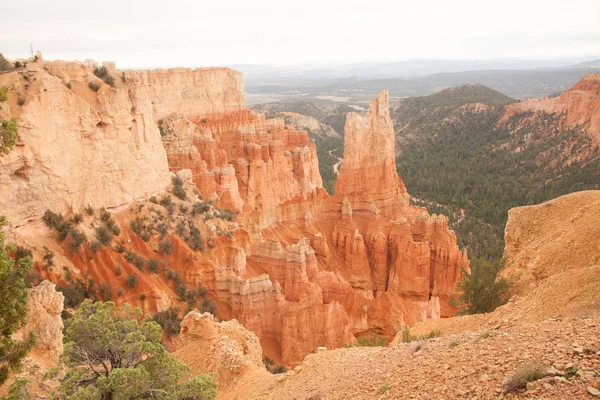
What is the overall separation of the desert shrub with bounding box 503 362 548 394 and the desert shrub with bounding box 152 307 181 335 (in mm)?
15620

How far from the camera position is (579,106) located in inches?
2704

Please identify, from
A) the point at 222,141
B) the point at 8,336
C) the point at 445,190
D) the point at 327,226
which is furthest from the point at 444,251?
the point at 445,190

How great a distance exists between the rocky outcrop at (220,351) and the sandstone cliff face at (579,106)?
62.2m

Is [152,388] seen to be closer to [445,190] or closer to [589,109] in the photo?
[445,190]

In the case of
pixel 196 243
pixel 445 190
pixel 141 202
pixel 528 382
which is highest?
pixel 528 382

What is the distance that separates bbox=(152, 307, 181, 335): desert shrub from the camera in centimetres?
1858

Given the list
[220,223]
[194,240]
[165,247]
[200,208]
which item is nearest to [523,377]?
[165,247]

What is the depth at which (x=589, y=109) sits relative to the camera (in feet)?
218

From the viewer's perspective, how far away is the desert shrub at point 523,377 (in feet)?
17.4

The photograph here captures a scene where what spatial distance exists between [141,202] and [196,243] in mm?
3604

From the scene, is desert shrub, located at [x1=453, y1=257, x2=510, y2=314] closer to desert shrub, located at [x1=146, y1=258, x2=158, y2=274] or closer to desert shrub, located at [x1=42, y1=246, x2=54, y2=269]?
desert shrub, located at [x1=146, y1=258, x2=158, y2=274]

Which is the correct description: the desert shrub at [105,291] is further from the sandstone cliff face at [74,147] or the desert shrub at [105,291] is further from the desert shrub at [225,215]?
the desert shrub at [225,215]

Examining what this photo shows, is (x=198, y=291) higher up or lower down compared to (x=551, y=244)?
lower down

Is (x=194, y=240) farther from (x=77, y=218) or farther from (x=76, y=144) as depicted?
(x=76, y=144)
